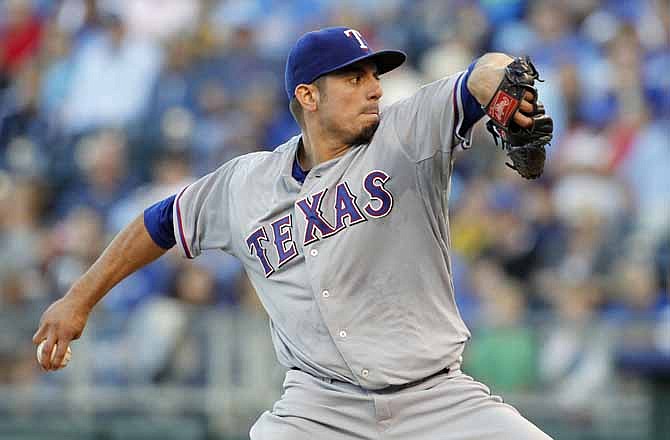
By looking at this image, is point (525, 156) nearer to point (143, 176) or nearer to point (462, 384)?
point (462, 384)

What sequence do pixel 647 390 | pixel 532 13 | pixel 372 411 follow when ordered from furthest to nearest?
1. pixel 532 13
2. pixel 647 390
3. pixel 372 411

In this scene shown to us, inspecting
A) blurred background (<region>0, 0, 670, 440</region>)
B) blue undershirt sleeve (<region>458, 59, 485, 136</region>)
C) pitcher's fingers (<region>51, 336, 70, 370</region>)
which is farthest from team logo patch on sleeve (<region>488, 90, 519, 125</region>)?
blurred background (<region>0, 0, 670, 440</region>)

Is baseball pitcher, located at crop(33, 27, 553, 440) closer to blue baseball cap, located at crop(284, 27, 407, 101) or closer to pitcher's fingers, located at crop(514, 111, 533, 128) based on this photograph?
blue baseball cap, located at crop(284, 27, 407, 101)

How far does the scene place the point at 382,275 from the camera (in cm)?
414

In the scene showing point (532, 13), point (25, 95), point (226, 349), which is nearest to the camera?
point (226, 349)

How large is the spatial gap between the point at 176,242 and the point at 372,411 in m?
1.02

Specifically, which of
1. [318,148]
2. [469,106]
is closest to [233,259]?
[318,148]

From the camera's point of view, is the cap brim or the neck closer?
the cap brim

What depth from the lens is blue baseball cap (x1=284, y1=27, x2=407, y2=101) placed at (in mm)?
Answer: 4223

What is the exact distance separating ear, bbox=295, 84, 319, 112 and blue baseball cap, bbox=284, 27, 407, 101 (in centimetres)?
2

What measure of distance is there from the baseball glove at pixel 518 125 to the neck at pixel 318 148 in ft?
2.25

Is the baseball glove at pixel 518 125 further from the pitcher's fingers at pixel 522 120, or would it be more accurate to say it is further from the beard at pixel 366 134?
the beard at pixel 366 134

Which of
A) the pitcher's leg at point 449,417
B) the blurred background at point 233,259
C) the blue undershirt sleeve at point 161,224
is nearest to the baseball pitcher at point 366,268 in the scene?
the pitcher's leg at point 449,417

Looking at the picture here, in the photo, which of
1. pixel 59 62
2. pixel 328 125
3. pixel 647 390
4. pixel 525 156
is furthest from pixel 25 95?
pixel 525 156
